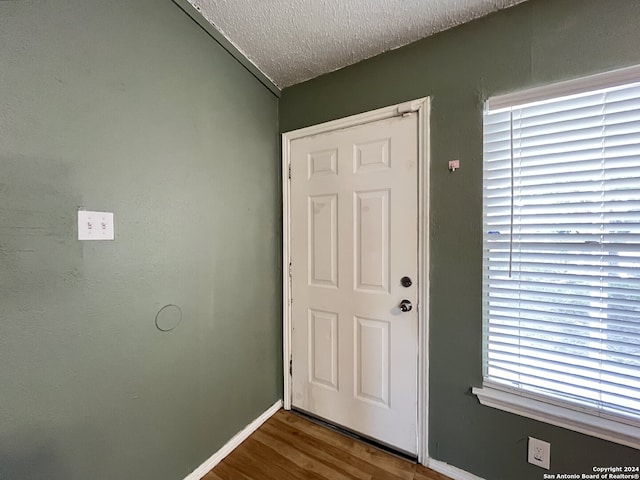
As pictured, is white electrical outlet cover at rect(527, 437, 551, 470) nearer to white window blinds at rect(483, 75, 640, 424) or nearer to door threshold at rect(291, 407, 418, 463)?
white window blinds at rect(483, 75, 640, 424)

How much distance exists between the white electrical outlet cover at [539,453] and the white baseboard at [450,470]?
30cm

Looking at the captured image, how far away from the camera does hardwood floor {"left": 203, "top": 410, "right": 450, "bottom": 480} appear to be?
4.58ft

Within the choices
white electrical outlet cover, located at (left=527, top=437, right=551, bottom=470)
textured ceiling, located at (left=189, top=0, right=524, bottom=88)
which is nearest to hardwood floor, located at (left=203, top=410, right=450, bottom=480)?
white electrical outlet cover, located at (left=527, top=437, right=551, bottom=470)

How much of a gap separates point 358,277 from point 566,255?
101 centimetres

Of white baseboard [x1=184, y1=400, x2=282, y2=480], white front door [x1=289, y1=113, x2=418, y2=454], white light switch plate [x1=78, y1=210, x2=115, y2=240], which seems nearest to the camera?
white light switch plate [x1=78, y1=210, x2=115, y2=240]

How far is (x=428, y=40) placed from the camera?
143 centimetres

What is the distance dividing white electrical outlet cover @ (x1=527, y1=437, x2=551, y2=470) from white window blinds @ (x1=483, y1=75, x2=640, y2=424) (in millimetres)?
209

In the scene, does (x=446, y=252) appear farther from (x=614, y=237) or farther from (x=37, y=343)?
(x=37, y=343)

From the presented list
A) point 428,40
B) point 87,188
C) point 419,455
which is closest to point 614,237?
point 428,40

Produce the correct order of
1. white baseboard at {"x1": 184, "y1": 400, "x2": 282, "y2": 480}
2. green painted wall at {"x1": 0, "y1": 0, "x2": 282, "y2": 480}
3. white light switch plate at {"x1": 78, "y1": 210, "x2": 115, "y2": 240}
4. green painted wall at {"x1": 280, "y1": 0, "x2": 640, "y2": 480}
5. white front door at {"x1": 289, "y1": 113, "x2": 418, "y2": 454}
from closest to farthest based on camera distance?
green painted wall at {"x1": 0, "y1": 0, "x2": 282, "y2": 480} → white light switch plate at {"x1": 78, "y1": 210, "x2": 115, "y2": 240} → green painted wall at {"x1": 280, "y1": 0, "x2": 640, "y2": 480} → white baseboard at {"x1": 184, "y1": 400, "x2": 282, "y2": 480} → white front door at {"x1": 289, "y1": 113, "x2": 418, "y2": 454}

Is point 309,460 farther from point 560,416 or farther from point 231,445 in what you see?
point 560,416

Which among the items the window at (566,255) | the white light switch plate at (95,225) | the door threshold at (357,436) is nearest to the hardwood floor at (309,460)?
the door threshold at (357,436)

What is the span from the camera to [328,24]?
1.37 metres

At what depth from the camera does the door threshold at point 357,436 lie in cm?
150
